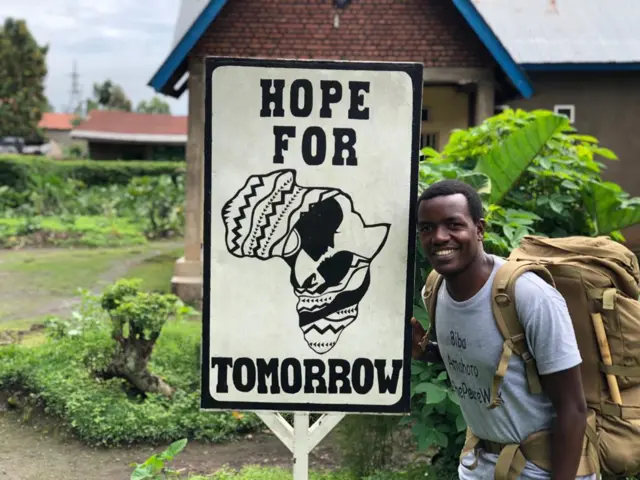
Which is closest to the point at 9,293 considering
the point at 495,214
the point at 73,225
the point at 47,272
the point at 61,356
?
the point at 47,272

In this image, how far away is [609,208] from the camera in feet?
14.6

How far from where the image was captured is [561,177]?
4453mm

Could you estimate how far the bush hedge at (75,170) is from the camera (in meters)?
24.6

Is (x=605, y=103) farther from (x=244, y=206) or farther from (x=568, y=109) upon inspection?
(x=244, y=206)

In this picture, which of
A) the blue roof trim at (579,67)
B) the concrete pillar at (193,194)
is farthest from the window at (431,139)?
the concrete pillar at (193,194)

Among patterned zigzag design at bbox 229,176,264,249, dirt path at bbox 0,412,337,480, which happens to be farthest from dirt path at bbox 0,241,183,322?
patterned zigzag design at bbox 229,176,264,249

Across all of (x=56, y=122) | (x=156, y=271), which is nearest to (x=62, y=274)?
(x=156, y=271)

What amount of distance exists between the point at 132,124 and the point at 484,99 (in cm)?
2767

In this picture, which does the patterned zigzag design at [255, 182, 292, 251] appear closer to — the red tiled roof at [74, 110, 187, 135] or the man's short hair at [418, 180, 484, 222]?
the man's short hair at [418, 180, 484, 222]

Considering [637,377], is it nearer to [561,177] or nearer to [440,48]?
[561,177]

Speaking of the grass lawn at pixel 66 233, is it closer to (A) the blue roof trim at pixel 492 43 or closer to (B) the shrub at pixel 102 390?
(B) the shrub at pixel 102 390

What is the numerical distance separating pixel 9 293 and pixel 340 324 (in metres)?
9.67

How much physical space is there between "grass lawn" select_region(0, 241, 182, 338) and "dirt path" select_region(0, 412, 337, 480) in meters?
3.64

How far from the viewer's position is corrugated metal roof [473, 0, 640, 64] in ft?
36.6
